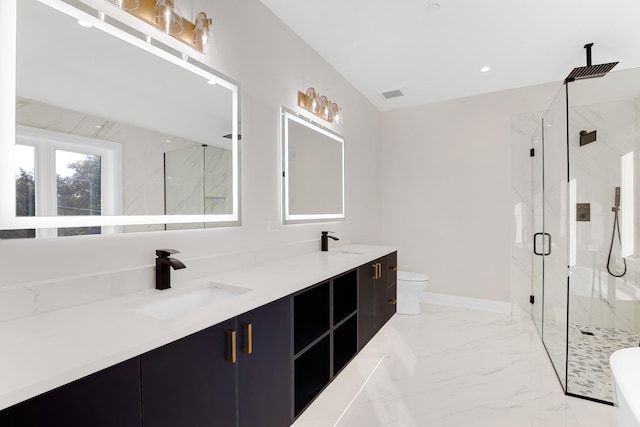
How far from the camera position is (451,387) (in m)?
2.08

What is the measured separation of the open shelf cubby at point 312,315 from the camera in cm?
181

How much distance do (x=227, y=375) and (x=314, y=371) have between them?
0.98 metres

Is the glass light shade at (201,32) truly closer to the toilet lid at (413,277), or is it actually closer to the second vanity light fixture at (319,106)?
the second vanity light fixture at (319,106)

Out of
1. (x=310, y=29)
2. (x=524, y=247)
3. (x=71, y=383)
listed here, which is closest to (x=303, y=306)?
(x=71, y=383)

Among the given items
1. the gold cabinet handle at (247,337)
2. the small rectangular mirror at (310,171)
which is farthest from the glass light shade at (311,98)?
the gold cabinet handle at (247,337)

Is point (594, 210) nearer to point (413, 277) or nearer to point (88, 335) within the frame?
point (413, 277)

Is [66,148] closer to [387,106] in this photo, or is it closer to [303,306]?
[303,306]

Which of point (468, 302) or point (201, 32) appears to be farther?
point (468, 302)

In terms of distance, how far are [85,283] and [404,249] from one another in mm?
3595

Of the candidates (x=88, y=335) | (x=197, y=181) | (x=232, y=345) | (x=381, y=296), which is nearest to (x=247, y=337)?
(x=232, y=345)

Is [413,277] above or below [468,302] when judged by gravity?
above

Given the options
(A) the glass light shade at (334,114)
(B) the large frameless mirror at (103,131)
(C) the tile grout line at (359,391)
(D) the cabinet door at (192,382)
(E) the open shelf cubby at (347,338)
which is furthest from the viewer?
(A) the glass light shade at (334,114)

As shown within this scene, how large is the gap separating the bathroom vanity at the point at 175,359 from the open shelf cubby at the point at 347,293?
0.23m

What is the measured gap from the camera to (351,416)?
1.76 m
